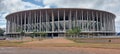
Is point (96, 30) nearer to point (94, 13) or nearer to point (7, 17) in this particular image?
point (94, 13)

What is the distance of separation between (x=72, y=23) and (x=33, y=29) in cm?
2504

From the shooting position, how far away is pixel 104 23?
466 ft

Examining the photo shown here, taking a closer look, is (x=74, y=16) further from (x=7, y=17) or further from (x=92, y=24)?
(x=7, y=17)

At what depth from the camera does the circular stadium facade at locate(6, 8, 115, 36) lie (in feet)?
427

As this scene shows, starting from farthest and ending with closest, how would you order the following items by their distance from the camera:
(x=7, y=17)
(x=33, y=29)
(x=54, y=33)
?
(x=7, y=17) < (x=33, y=29) < (x=54, y=33)

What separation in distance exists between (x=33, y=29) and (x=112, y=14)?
176ft

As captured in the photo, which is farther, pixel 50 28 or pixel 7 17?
pixel 7 17

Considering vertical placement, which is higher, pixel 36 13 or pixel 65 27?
pixel 36 13

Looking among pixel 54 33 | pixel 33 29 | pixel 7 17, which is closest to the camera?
pixel 54 33

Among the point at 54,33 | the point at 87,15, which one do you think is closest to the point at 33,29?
the point at 54,33

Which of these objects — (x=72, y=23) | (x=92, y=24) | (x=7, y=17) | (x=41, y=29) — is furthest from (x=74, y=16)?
(x=7, y=17)

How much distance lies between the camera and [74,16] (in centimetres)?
13350

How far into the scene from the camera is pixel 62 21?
135500 millimetres

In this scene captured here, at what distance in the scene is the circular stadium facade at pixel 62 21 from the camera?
5123 inches
